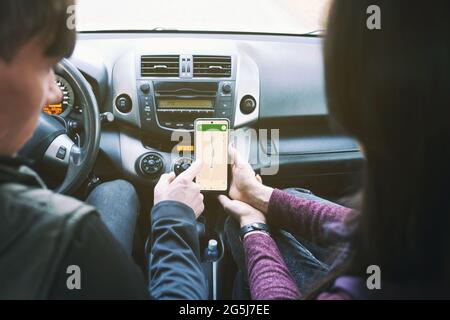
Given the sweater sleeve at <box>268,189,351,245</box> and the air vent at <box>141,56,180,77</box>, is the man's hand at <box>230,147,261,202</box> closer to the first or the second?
the sweater sleeve at <box>268,189,351,245</box>

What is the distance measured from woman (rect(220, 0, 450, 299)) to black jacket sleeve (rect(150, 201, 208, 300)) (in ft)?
0.94

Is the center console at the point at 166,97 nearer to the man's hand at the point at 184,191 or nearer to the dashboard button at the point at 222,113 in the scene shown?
the dashboard button at the point at 222,113

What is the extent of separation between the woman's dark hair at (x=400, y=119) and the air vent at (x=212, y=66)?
90 cm

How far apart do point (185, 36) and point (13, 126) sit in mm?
1038

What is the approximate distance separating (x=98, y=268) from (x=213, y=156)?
2.44 ft

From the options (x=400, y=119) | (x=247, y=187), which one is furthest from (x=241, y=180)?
(x=400, y=119)

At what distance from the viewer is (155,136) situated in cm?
160

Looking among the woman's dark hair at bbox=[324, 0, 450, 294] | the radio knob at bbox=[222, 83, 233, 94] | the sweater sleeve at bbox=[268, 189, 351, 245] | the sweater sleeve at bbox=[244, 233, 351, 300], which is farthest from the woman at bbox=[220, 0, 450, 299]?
the radio knob at bbox=[222, 83, 233, 94]

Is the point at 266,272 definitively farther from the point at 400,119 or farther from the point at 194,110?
the point at 194,110

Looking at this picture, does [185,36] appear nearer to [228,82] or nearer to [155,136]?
[228,82]

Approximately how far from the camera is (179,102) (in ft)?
5.20
